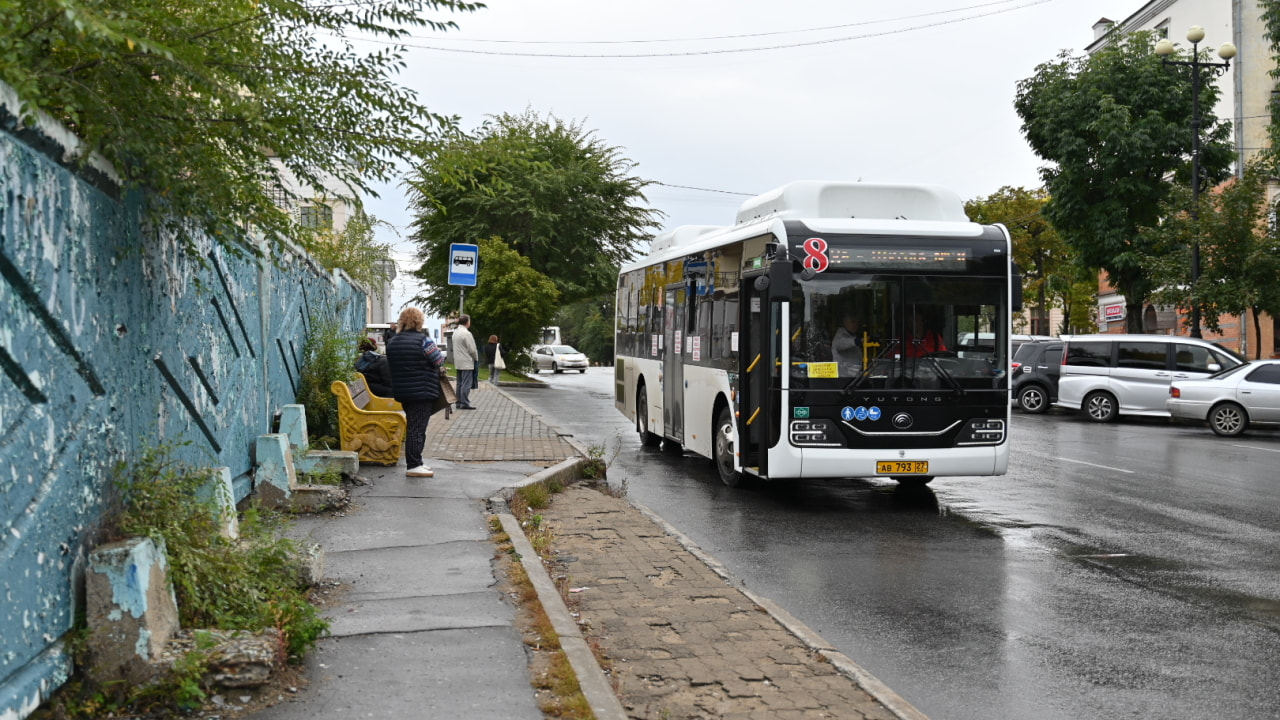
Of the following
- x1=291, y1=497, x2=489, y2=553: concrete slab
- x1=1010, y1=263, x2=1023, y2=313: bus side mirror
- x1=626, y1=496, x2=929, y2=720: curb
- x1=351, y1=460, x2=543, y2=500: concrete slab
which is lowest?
x1=626, y1=496, x2=929, y2=720: curb

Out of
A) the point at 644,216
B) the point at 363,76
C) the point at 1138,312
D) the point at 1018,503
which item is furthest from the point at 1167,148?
the point at 363,76

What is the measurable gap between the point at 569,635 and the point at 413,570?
1995mm

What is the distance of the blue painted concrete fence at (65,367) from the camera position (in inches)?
161

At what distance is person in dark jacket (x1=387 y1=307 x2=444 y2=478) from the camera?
1195cm

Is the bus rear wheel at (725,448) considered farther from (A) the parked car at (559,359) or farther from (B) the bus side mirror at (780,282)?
(A) the parked car at (559,359)

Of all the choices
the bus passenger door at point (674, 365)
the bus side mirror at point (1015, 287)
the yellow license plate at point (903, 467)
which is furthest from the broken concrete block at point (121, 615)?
the bus passenger door at point (674, 365)

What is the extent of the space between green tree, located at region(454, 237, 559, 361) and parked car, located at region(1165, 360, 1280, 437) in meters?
23.8

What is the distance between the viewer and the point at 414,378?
471 inches

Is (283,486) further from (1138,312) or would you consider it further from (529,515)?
(1138,312)

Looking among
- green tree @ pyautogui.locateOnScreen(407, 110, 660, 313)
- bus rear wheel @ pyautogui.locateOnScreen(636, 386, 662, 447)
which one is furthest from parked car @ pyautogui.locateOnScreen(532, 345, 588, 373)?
bus rear wheel @ pyautogui.locateOnScreen(636, 386, 662, 447)

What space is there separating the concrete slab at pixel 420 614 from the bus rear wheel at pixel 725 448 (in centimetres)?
614

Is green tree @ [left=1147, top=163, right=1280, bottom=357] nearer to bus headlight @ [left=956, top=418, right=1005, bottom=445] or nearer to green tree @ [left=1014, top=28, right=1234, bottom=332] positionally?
green tree @ [left=1014, top=28, right=1234, bottom=332]

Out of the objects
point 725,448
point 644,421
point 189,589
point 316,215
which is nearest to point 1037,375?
point 644,421

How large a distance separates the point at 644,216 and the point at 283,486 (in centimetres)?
4019
